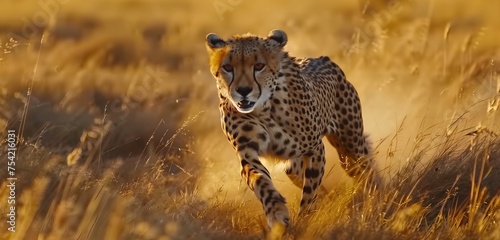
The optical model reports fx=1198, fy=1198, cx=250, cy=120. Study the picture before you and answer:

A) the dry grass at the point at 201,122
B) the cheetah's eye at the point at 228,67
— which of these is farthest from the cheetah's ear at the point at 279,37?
the dry grass at the point at 201,122

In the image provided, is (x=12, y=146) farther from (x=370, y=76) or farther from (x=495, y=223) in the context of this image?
(x=370, y=76)

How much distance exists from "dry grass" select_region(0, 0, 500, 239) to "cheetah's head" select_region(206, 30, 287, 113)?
34cm

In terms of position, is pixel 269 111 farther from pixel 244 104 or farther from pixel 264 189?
pixel 264 189

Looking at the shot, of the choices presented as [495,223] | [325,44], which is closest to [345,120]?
[495,223]

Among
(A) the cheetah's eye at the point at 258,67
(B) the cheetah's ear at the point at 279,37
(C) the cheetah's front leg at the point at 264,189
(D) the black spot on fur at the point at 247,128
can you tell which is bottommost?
(C) the cheetah's front leg at the point at 264,189

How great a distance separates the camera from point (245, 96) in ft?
17.5


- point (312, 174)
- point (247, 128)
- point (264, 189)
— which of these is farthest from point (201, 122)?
point (264, 189)

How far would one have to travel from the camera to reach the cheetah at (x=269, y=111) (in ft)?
17.6

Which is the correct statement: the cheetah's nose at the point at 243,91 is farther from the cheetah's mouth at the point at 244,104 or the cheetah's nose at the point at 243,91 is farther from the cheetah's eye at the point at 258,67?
the cheetah's eye at the point at 258,67

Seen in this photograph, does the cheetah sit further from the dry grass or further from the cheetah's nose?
the dry grass

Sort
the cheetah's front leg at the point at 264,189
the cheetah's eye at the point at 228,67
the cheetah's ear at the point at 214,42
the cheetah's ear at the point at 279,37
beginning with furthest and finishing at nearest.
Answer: the cheetah's ear at the point at 279,37 → the cheetah's ear at the point at 214,42 → the cheetah's eye at the point at 228,67 → the cheetah's front leg at the point at 264,189

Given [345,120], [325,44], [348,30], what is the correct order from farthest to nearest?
[348,30] → [325,44] → [345,120]

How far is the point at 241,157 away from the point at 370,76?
5.38 meters

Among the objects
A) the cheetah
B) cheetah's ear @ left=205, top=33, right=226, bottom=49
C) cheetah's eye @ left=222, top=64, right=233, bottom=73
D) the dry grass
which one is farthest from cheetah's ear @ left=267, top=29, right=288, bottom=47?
the dry grass
